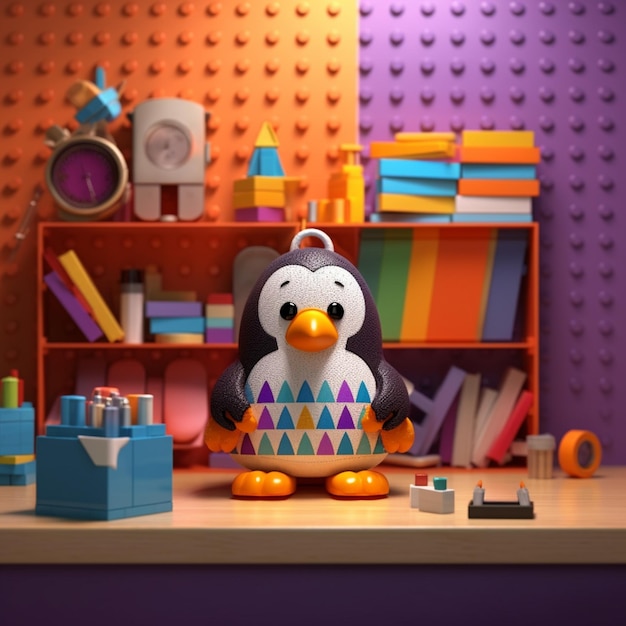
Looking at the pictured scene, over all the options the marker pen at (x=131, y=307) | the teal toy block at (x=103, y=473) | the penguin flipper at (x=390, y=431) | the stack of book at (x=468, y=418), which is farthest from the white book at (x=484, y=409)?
the teal toy block at (x=103, y=473)

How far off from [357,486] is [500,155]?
4.94 feet

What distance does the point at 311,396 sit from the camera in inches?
99.4

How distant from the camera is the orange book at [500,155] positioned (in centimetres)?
356

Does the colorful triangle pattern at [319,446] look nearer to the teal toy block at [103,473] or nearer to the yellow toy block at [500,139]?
the teal toy block at [103,473]

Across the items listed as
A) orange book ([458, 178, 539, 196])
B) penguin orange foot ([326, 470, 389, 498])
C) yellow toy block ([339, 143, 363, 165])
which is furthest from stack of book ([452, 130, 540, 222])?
penguin orange foot ([326, 470, 389, 498])

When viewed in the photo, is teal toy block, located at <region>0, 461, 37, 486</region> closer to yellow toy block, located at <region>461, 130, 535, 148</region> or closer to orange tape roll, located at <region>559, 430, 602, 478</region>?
orange tape roll, located at <region>559, 430, 602, 478</region>

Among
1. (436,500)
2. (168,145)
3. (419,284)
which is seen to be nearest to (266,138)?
(168,145)

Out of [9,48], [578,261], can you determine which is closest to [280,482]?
[578,261]

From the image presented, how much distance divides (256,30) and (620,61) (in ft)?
4.23

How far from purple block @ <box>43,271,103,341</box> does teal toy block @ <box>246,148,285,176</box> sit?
2.35 feet

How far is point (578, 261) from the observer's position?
372 centimetres

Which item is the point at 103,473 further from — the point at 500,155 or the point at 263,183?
the point at 500,155

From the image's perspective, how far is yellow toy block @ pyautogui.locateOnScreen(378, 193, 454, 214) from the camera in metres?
3.51

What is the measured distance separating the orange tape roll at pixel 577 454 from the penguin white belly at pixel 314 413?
815 mm
